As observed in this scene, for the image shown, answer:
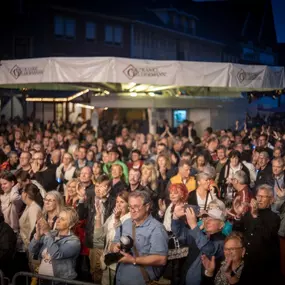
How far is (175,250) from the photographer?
510 cm

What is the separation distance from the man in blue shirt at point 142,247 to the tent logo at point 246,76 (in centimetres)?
588

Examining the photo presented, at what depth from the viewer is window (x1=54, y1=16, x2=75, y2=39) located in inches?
1460

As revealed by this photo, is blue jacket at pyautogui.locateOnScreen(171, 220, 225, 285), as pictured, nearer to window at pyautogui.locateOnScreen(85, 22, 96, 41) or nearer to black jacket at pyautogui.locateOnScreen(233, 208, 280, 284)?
black jacket at pyautogui.locateOnScreen(233, 208, 280, 284)

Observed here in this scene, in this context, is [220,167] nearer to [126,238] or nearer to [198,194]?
[198,194]

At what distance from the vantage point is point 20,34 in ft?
121

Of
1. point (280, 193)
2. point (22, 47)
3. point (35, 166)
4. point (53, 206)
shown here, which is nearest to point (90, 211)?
point (53, 206)

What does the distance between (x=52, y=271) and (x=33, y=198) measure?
1.47m

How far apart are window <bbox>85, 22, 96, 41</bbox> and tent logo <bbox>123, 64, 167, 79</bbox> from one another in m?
29.6

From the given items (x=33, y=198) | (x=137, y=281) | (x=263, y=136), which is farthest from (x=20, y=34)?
(x=137, y=281)

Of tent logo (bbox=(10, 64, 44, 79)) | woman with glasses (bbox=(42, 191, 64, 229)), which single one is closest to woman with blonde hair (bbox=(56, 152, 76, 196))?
tent logo (bbox=(10, 64, 44, 79))

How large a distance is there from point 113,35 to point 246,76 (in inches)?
1178

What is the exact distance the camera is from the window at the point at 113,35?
39.0 meters

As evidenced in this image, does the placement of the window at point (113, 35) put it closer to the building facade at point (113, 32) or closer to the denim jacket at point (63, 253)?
the building facade at point (113, 32)

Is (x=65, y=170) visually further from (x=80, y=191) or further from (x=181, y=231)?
(x=181, y=231)
